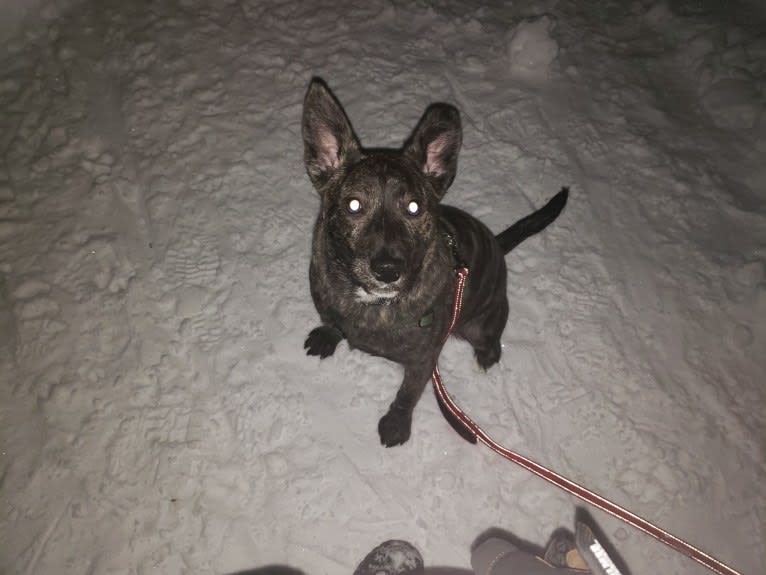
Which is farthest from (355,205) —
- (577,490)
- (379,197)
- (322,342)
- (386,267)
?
(577,490)

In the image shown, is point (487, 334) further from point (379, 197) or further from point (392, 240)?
point (379, 197)

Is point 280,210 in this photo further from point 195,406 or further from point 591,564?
point 591,564

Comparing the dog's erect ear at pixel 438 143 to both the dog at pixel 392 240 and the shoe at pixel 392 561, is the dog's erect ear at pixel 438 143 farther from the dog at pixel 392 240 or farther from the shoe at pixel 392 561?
the shoe at pixel 392 561

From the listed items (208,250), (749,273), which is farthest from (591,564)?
(208,250)

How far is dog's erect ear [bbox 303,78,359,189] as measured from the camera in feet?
8.07

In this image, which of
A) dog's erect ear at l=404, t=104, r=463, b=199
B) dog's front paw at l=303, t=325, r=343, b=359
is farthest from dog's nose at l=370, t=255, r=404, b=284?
dog's front paw at l=303, t=325, r=343, b=359

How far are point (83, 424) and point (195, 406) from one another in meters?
0.78

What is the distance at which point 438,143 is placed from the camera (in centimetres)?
258

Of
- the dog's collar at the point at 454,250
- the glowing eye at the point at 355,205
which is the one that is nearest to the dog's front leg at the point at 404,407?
the dog's collar at the point at 454,250

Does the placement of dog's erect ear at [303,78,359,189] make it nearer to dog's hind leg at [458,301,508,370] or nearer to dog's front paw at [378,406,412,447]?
dog's hind leg at [458,301,508,370]

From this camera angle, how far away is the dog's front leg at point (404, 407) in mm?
2748

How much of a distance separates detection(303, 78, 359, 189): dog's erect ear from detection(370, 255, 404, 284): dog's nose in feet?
2.47

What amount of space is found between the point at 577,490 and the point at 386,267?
1.59m

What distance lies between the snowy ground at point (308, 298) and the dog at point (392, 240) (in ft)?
2.96
